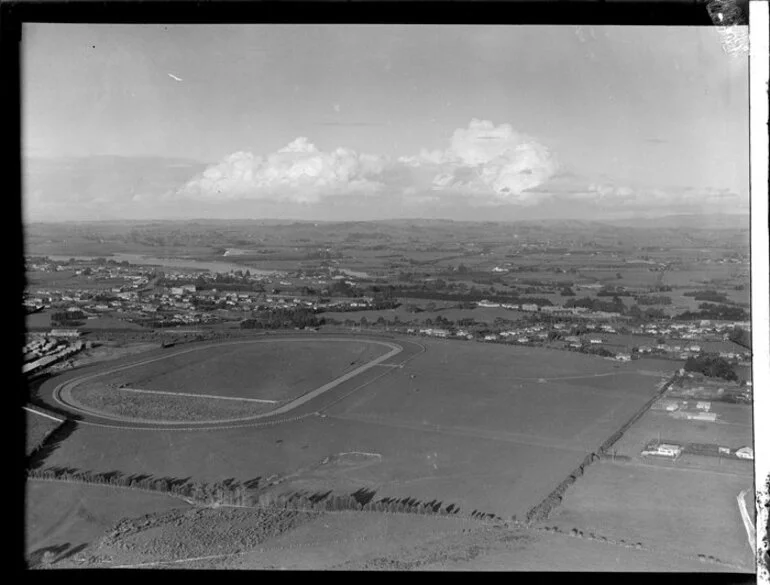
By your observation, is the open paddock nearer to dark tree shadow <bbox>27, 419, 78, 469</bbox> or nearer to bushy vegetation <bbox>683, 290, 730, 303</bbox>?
dark tree shadow <bbox>27, 419, 78, 469</bbox>

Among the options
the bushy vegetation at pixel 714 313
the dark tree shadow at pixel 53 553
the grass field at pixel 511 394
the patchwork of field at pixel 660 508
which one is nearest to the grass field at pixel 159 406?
the grass field at pixel 511 394

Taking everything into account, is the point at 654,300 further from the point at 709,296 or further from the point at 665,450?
the point at 665,450

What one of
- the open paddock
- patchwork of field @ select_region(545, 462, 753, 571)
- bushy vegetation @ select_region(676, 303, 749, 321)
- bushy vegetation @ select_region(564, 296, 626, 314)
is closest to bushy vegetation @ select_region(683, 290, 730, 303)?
bushy vegetation @ select_region(676, 303, 749, 321)

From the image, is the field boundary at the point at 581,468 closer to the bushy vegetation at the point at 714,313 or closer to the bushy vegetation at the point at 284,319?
the bushy vegetation at the point at 714,313

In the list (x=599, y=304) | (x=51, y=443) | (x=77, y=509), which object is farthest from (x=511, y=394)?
(x=51, y=443)

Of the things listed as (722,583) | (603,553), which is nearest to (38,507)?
(603,553)
